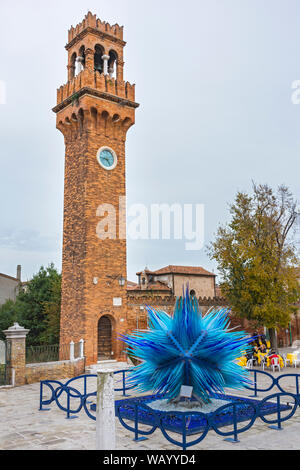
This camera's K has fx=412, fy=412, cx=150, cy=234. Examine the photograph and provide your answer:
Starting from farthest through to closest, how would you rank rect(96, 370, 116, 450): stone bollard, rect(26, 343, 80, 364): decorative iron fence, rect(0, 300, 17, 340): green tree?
rect(0, 300, 17, 340): green tree
rect(26, 343, 80, 364): decorative iron fence
rect(96, 370, 116, 450): stone bollard

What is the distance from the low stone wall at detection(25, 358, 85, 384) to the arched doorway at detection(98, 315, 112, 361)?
2.13 m

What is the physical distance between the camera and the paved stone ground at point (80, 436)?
6661 millimetres

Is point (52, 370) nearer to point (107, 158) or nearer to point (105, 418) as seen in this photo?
point (107, 158)

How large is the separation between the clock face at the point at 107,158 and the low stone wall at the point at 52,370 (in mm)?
8935

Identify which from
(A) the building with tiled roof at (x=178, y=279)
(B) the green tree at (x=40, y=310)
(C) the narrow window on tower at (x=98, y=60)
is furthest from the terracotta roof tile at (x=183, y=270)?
(C) the narrow window on tower at (x=98, y=60)

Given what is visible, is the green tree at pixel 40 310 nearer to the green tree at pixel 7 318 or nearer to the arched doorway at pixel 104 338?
the green tree at pixel 7 318

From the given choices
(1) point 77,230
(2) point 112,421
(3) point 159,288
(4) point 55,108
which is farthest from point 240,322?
(2) point 112,421

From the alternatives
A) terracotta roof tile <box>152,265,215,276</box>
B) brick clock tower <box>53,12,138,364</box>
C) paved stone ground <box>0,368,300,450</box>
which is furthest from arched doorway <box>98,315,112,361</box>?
terracotta roof tile <box>152,265,215,276</box>

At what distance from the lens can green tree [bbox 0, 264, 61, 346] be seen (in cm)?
2455

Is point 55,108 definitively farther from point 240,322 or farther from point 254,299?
point 240,322

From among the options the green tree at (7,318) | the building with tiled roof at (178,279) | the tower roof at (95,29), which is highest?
the tower roof at (95,29)

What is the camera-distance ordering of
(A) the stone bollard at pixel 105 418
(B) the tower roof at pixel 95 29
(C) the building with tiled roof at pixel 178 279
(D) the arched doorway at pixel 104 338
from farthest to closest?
(C) the building with tiled roof at pixel 178 279 → (B) the tower roof at pixel 95 29 → (D) the arched doorway at pixel 104 338 → (A) the stone bollard at pixel 105 418

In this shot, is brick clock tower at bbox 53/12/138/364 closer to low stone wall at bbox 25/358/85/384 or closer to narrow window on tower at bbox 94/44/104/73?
narrow window on tower at bbox 94/44/104/73

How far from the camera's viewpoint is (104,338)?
18.7 meters
